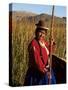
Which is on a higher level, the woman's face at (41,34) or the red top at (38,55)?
the woman's face at (41,34)

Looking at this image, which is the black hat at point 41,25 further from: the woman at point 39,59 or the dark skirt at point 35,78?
the dark skirt at point 35,78

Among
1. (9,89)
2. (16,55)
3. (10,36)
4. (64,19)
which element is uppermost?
(64,19)

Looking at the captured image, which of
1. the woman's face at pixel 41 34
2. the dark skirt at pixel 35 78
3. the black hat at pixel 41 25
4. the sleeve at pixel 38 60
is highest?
the black hat at pixel 41 25

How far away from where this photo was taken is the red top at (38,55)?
1947 millimetres

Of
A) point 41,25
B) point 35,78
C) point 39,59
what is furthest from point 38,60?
point 41,25

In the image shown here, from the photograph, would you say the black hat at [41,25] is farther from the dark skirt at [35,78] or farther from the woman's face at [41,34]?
the dark skirt at [35,78]

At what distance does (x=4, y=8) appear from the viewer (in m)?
1.90

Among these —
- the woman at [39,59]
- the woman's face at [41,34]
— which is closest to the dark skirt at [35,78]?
the woman at [39,59]

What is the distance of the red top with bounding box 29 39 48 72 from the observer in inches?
76.7

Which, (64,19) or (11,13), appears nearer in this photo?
(11,13)

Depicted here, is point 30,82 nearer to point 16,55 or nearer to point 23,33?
point 16,55

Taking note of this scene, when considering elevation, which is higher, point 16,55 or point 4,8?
point 4,8

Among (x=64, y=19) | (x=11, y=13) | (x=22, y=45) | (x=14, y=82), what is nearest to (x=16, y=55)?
(x=22, y=45)

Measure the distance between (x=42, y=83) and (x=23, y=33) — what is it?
1.41 ft
